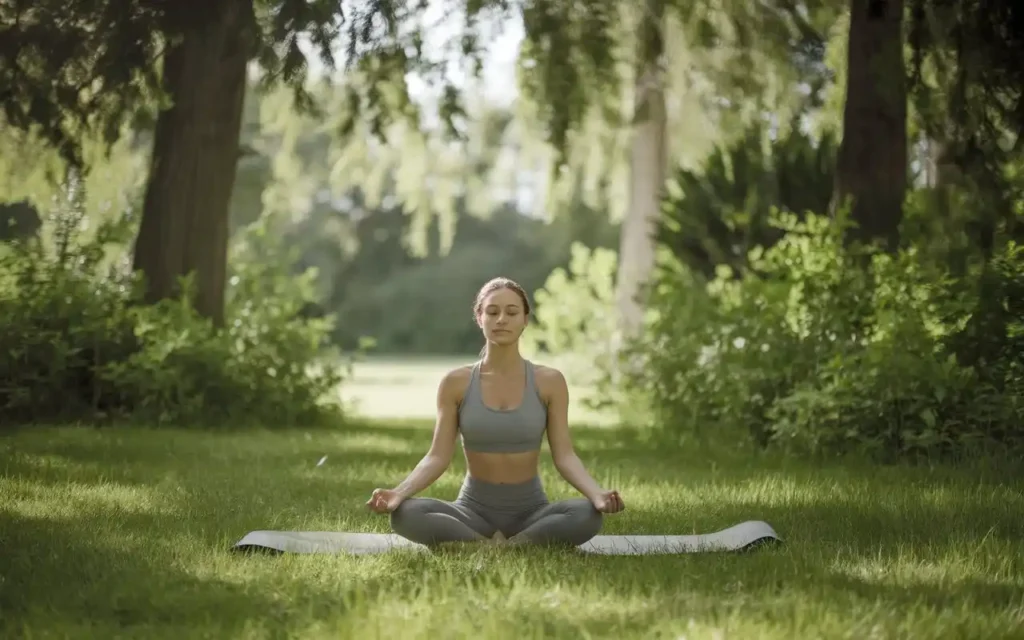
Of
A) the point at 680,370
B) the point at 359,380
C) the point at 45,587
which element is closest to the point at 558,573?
the point at 45,587

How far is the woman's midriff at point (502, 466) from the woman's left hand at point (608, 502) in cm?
36

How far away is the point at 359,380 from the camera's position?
28.3 metres

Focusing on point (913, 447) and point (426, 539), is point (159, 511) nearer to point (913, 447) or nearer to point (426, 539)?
point (426, 539)

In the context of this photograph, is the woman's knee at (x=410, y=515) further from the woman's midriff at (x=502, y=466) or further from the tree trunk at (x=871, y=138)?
the tree trunk at (x=871, y=138)

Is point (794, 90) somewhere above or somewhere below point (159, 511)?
above

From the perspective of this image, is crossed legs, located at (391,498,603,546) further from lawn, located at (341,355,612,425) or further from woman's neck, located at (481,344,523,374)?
lawn, located at (341,355,612,425)

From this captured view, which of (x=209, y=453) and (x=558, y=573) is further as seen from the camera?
(x=209, y=453)

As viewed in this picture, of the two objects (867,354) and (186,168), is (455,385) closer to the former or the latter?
(867,354)

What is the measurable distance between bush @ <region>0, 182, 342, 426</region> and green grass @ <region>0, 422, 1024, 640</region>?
321cm

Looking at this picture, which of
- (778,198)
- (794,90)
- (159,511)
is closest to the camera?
(159,511)

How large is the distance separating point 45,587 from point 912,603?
2.79m

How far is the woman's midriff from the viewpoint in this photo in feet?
17.3

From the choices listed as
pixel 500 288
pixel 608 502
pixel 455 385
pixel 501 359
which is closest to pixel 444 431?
pixel 455 385

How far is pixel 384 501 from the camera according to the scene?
4.89 m
